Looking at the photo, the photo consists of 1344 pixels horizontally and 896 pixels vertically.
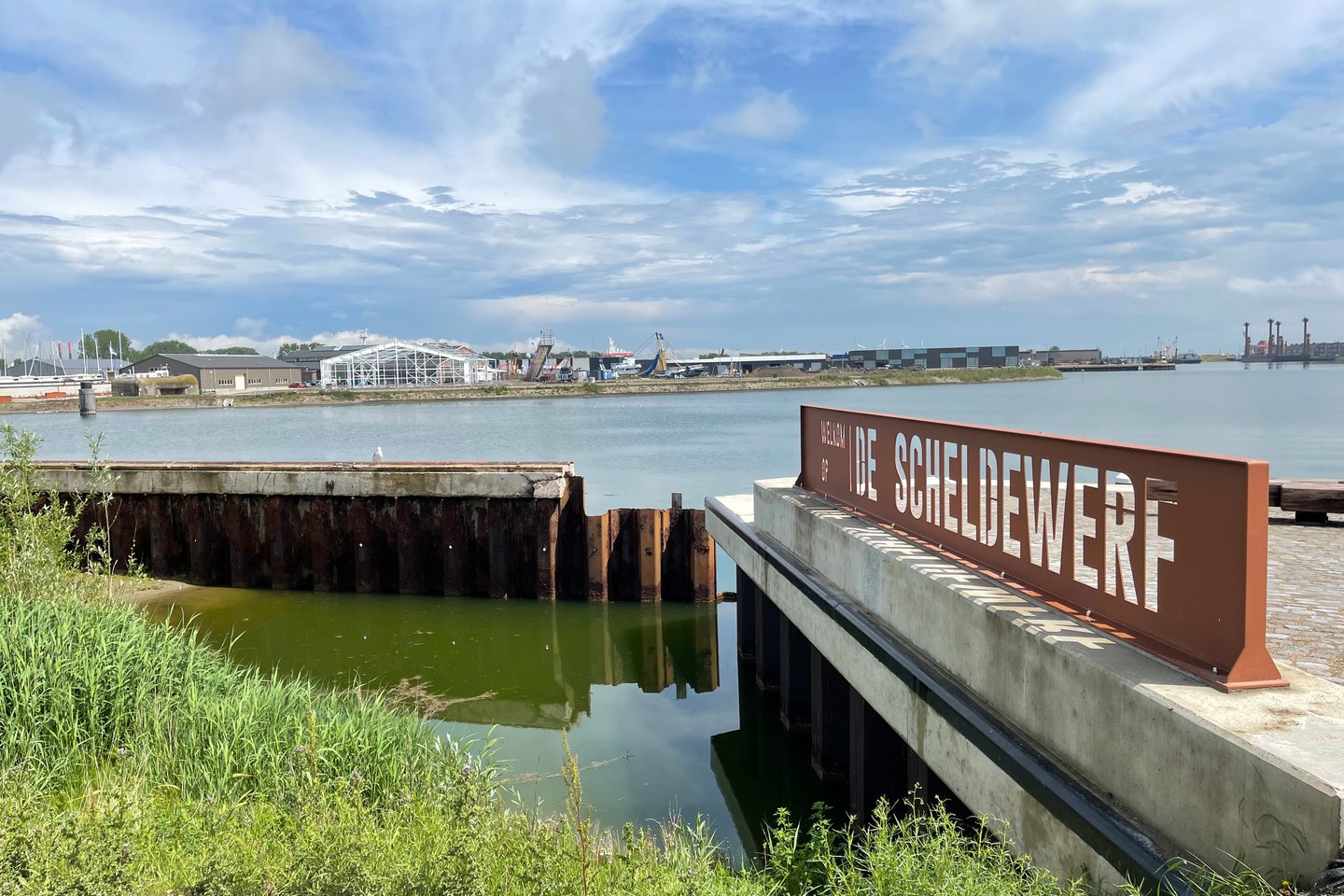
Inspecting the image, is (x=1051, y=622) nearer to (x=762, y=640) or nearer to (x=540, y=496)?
(x=762, y=640)

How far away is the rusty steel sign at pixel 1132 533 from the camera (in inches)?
158

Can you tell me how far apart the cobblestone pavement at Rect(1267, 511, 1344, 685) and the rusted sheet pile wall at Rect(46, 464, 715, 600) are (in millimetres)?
8678

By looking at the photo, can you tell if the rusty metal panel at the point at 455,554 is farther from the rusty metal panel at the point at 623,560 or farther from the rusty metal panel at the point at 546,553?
the rusty metal panel at the point at 623,560

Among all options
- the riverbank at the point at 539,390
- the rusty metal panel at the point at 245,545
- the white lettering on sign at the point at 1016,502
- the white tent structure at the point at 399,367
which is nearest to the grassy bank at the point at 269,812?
the white lettering on sign at the point at 1016,502

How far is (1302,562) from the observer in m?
7.67

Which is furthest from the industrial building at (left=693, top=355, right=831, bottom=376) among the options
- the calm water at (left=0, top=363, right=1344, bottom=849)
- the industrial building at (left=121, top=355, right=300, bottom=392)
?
the calm water at (left=0, top=363, right=1344, bottom=849)

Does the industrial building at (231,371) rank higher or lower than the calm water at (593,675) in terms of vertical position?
higher

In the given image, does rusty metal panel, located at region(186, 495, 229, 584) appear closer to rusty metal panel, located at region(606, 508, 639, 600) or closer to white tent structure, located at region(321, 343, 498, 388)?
rusty metal panel, located at region(606, 508, 639, 600)

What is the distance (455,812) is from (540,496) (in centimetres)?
1038

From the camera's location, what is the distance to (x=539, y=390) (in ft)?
399

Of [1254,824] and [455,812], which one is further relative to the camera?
[455,812]

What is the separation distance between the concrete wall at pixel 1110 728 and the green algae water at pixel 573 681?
3.28 meters

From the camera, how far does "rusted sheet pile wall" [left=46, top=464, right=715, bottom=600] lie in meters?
16.1

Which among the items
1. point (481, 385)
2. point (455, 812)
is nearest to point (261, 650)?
point (455, 812)
